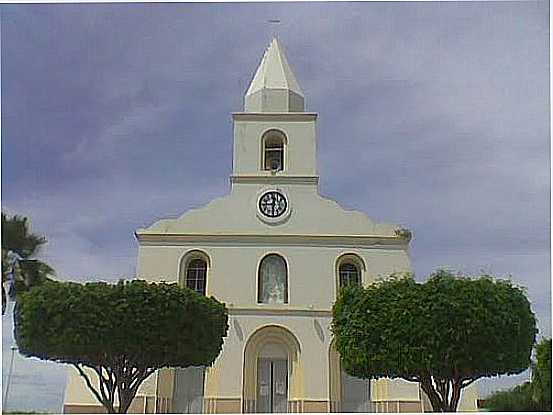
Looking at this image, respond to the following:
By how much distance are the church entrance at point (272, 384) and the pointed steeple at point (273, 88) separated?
20.8ft

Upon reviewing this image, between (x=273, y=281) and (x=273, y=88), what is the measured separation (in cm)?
504

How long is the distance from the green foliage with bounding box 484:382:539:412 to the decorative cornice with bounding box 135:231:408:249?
4.11 m

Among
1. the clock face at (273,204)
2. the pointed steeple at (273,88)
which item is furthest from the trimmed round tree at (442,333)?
the pointed steeple at (273,88)

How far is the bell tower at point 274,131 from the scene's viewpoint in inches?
813

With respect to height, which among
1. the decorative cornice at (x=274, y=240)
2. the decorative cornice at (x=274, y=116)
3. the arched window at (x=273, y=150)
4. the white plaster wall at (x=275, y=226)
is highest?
the decorative cornice at (x=274, y=116)

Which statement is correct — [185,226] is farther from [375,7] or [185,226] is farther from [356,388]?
[375,7]

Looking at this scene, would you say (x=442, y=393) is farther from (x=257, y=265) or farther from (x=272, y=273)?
(x=257, y=265)

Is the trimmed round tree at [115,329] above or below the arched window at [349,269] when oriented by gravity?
below

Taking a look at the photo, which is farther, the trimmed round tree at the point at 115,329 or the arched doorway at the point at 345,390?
the arched doorway at the point at 345,390

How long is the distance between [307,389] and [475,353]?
199 inches

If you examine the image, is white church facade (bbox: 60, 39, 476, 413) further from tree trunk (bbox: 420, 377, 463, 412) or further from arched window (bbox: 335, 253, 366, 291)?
tree trunk (bbox: 420, 377, 463, 412)

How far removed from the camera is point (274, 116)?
2122 centimetres

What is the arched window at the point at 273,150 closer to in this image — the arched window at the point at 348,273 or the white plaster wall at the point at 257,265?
the white plaster wall at the point at 257,265

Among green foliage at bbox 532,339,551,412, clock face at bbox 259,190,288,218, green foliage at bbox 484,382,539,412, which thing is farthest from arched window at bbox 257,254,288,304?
green foliage at bbox 532,339,551,412
